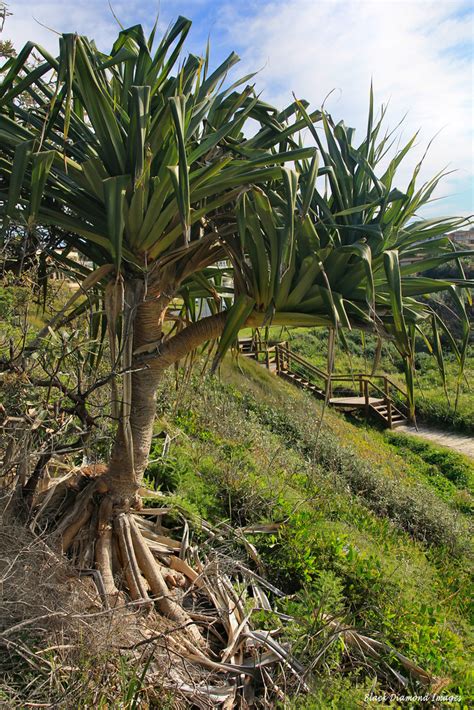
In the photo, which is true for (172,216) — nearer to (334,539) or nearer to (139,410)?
(139,410)

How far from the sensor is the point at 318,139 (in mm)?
2986

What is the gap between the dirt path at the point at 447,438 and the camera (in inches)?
751

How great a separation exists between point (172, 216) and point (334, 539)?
3.09 metres

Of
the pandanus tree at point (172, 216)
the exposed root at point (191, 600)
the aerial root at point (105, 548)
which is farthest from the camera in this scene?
the aerial root at point (105, 548)

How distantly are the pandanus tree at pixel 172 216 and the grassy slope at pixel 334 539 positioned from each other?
2.96ft

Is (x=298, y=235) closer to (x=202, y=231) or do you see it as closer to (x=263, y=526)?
(x=202, y=231)

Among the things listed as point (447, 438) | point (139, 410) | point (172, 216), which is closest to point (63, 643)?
point (139, 410)

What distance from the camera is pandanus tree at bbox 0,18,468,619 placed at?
7.68 ft

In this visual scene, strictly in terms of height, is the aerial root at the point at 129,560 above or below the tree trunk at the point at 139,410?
below

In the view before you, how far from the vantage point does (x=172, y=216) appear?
251 centimetres

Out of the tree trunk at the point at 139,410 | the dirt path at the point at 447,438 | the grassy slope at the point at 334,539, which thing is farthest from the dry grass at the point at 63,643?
the dirt path at the point at 447,438

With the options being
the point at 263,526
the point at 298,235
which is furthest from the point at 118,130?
the point at 263,526

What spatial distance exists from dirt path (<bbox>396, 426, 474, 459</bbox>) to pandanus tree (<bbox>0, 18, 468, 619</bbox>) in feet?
56.2

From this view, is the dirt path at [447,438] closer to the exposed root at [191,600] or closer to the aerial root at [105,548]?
the exposed root at [191,600]
